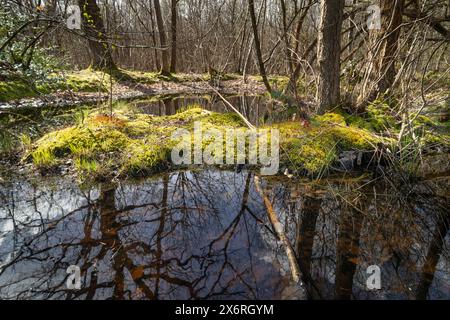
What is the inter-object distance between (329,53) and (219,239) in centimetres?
402

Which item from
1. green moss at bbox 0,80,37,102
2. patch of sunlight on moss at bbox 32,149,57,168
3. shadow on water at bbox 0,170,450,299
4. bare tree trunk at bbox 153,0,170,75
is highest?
bare tree trunk at bbox 153,0,170,75

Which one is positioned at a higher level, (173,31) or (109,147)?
(173,31)

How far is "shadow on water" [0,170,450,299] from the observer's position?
7.79 feet

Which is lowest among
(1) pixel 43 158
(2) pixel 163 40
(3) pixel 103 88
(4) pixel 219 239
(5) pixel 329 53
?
(4) pixel 219 239

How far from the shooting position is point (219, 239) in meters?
2.95

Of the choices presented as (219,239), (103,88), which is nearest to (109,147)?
(219,239)

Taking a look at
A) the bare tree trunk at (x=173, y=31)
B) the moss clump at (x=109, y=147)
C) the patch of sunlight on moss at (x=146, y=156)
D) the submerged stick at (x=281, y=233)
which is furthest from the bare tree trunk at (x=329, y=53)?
the bare tree trunk at (x=173, y=31)

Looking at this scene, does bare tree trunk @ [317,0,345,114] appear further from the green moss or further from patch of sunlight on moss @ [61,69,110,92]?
the green moss

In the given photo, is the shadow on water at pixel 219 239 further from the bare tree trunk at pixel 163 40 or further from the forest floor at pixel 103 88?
the bare tree trunk at pixel 163 40

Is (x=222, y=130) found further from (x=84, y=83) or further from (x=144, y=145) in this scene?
(x=84, y=83)

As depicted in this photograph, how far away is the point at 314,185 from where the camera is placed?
4.04m

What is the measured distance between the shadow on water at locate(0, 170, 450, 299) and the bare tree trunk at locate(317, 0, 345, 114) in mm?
2048

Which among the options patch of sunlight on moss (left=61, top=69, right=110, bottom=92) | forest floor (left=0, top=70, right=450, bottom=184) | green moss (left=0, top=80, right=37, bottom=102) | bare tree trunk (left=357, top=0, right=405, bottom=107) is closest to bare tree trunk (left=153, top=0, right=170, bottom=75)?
patch of sunlight on moss (left=61, top=69, right=110, bottom=92)
